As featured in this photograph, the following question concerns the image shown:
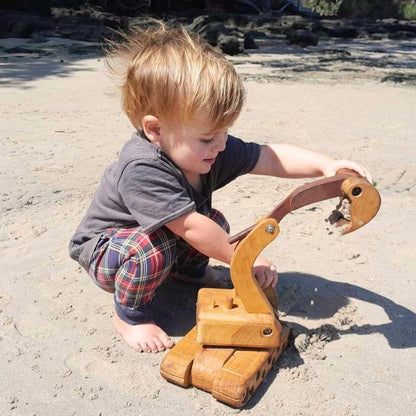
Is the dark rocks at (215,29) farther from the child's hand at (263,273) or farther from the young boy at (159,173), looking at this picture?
the child's hand at (263,273)

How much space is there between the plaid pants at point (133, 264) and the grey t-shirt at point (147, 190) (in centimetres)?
4

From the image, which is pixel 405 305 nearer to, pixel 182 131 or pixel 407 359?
pixel 407 359

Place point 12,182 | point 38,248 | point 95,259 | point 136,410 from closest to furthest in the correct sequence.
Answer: point 136,410
point 95,259
point 38,248
point 12,182

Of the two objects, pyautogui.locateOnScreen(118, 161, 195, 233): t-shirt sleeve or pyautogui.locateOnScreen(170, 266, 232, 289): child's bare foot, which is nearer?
pyautogui.locateOnScreen(118, 161, 195, 233): t-shirt sleeve

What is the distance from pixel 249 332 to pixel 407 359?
0.47 meters

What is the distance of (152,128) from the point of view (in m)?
1.70

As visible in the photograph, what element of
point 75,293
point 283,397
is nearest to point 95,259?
point 75,293

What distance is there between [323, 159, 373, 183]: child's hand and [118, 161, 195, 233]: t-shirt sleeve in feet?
1.43

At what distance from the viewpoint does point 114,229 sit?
1.86 meters

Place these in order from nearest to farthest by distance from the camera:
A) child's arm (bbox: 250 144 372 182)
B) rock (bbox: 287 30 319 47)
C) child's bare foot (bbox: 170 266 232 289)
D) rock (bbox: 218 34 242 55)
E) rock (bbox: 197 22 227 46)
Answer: child's arm (bbox: 250 144 372 182), child's bare foot (bbox: 170 266 232 289), rock (bbox: 218 34 242 55), rock (bbox: 197 22 227 46), rock (bbox: 287 30 319 47)

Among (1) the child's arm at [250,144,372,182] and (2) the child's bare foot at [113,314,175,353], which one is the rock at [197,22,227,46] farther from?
(2) the child's bare foot at [113,314,175,353]

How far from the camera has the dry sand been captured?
61.7 inches

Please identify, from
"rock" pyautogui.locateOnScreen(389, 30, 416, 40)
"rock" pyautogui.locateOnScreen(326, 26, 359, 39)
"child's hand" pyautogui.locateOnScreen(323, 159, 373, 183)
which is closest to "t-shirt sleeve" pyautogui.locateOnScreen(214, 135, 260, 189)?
"child's hand" pyautogui.locateOnScreen(323, 159, 373, 183)

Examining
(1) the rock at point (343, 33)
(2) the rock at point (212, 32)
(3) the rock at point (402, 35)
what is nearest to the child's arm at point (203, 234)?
(2) the rock at point (212, 32)
